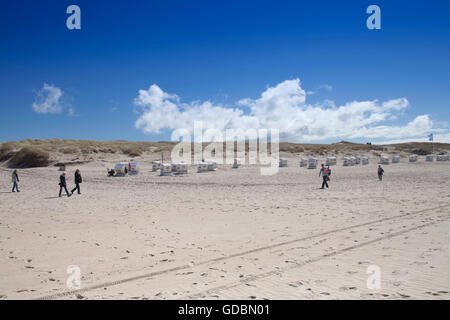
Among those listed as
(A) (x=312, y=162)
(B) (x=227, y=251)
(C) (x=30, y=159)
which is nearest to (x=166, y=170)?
(A) (x=312, y=162)

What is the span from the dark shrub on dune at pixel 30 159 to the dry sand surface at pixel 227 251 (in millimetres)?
33329

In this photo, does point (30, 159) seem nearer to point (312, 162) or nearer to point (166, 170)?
point (166, 170)

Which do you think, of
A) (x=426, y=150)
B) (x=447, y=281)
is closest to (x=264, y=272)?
(x=447, y=281)

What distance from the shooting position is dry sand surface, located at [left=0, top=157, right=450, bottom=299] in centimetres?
452

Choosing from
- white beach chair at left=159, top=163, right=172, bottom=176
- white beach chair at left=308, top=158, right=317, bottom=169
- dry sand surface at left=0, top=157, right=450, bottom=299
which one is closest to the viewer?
dry sand surface at left=0, top=157, right=450, bottom=299

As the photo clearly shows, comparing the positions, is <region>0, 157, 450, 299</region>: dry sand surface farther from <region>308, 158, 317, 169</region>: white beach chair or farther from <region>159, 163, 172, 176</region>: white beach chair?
<region>308, 158, 317, 169</region>: white beach chair

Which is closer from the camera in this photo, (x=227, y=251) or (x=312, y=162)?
(x=227, y=251)

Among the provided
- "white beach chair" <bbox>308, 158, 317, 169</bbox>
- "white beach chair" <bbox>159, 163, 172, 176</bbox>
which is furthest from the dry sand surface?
"white beach chair" <bbox>308, 158, 317, 169</bbox>

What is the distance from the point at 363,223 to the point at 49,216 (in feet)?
33.2

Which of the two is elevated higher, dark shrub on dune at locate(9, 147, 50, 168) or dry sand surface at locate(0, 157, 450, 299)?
dark shrub on dune at locate(9, 147, 50, 168)

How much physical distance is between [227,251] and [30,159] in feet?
146

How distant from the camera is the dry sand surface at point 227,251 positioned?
178 inches

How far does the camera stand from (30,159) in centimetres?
4156

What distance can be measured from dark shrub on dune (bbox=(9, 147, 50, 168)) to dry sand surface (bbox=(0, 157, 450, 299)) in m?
33.3
